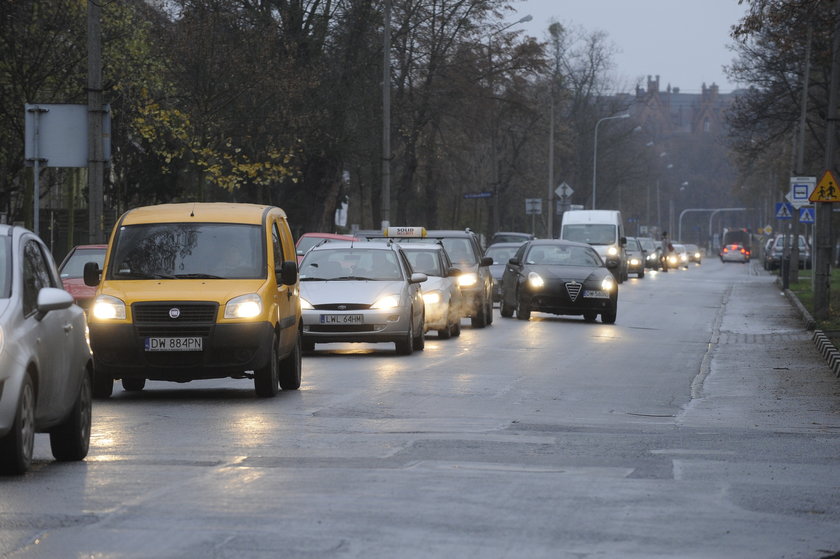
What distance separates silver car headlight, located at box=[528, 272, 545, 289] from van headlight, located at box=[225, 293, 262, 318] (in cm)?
1766

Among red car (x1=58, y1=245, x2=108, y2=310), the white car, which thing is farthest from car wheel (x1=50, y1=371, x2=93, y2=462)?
the white car

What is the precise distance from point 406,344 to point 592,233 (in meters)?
36.5

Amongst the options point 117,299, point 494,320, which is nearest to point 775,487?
point 117,299

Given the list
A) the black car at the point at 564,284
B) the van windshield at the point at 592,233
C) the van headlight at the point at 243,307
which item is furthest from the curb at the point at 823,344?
the van windshield at the point at 592,233

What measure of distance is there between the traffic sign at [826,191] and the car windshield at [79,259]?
13.3 metres

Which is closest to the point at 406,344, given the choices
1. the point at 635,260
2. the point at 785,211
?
the point at 785,211

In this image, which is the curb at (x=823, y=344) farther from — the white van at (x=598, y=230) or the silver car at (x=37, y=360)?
the white van at (x=598, y=230)

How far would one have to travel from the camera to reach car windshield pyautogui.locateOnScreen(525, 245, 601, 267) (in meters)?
34.2

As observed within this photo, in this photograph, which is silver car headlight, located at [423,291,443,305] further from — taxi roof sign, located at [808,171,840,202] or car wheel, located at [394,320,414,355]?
taxi roof sign, located at [808,171,840,202]

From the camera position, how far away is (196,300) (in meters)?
16.0

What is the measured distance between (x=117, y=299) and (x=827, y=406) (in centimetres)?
671

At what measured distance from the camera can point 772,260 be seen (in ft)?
285

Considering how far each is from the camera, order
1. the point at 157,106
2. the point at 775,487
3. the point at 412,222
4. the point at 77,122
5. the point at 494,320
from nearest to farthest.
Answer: the point at 775,487 < the point at 77,122 < the point at 494,320 < the point at 157,106 < the point at 412,222

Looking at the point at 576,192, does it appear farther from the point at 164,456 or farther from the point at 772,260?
the point at 164,456
